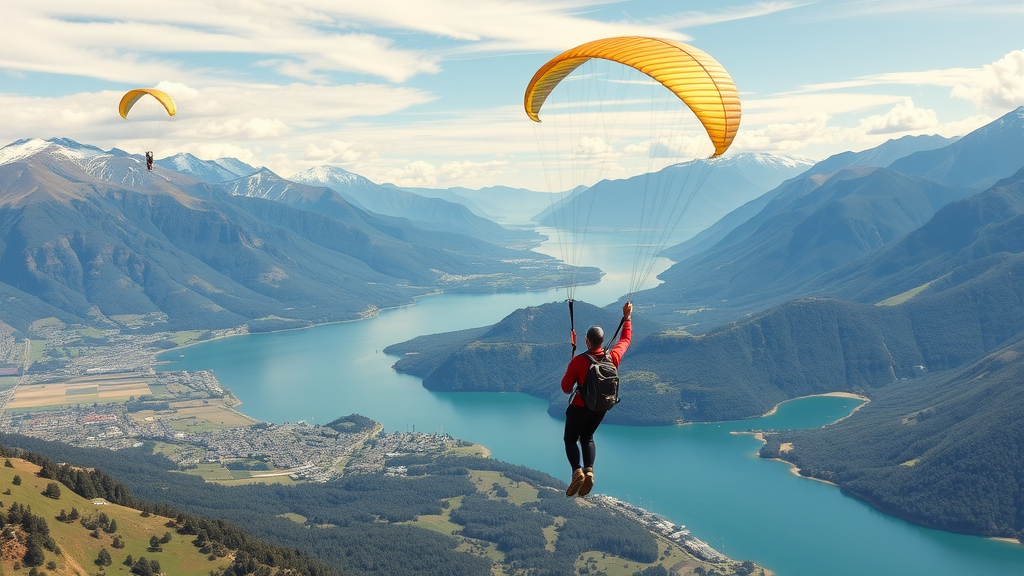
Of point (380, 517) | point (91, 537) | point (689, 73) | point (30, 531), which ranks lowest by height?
point (380, 517)

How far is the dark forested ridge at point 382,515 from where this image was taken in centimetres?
6456

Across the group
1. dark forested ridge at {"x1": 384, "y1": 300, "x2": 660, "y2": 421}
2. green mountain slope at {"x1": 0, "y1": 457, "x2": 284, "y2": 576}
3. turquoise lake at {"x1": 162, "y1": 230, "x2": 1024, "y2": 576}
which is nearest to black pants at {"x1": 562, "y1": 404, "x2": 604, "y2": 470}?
green mountain slope at {"x1": 0, "y1": 457, "x2": 284, "y2": 576}

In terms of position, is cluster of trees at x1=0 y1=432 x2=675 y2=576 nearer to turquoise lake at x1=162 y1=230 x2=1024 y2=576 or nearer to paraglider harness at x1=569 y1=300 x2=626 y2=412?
turquoise lake at x1=162 y1=230 x2=1024 y2=576

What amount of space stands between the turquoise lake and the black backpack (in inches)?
2529

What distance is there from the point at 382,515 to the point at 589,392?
70.8 m

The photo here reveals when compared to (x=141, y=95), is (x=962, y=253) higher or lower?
higher

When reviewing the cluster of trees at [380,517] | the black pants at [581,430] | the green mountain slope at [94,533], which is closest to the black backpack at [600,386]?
the black pants at [581,430]

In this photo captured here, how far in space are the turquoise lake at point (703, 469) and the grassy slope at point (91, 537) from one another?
4810 cm

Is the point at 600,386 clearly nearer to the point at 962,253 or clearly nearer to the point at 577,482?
the point at 577,482

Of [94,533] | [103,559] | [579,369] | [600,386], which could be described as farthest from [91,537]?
[600,386]

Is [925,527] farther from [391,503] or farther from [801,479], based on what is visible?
[391,503]

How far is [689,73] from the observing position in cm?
2291

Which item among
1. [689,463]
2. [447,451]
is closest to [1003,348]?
[689,463]

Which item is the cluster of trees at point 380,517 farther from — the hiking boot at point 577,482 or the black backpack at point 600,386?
the black backpack at point 600,386
